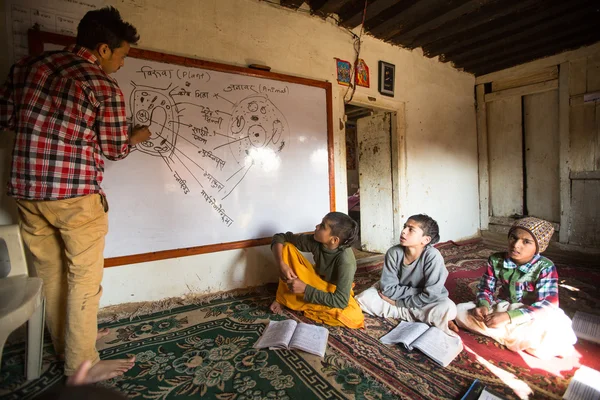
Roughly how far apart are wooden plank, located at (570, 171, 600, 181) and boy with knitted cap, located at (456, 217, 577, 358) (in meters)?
2.91

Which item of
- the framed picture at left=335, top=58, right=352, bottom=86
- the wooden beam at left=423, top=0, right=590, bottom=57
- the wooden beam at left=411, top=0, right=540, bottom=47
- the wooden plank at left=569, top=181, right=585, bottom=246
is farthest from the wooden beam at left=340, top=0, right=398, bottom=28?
the wooden plank at left=569, top=181, right=585, bottom=246

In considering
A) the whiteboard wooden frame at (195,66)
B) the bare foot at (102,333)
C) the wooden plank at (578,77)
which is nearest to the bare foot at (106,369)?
the bare foot at (102,333)

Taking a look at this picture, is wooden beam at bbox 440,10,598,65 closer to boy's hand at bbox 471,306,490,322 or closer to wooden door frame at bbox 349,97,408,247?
wooden door frame at bbox 349,97,408,247

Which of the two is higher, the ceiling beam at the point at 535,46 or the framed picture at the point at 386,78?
the ceiling beam at the point at 535,46

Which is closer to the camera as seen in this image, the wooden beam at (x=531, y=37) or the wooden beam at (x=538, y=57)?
the wooden beam at (x=531, y=37)

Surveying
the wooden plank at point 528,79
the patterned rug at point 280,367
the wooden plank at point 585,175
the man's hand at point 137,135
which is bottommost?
the patterned rug at point 280,367

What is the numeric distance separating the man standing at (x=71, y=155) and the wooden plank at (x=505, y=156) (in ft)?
16.8

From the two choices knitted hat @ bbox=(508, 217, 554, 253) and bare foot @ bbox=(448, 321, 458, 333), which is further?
bare foot @ bbox=(448, 321, 458, 333)

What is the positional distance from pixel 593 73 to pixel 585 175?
129 cm

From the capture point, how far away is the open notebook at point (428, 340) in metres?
1.63

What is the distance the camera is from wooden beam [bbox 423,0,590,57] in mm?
3008

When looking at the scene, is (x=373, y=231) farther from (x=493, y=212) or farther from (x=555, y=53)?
(x=555, y=53)

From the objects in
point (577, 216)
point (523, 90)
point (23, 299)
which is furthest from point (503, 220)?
point (23, 299)

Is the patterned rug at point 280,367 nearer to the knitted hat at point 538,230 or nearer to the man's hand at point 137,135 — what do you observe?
the knitted hat at point 538,230
